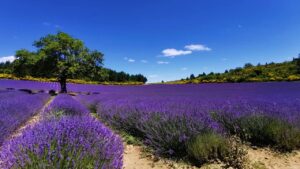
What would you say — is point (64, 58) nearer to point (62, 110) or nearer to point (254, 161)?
point (62, 110)

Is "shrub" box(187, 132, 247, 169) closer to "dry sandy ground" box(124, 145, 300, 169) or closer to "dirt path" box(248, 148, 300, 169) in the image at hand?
"dry sandy ground" box(124, 145, 300, 169)

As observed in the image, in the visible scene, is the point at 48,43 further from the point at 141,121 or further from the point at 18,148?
the point at 18,148

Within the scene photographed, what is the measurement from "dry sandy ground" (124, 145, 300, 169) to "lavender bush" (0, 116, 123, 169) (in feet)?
3.42

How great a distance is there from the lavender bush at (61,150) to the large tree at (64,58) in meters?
12.9

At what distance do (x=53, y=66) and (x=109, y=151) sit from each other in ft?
48.4

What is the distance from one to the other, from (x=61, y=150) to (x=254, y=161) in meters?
2.30

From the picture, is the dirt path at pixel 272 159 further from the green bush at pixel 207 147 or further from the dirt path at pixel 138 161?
the dirt path at pixel 138 161

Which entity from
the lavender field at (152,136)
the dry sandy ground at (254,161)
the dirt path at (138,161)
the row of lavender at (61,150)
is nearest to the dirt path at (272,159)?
the dry sandy ground at (254,161)

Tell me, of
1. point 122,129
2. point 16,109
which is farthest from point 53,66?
point 122,129

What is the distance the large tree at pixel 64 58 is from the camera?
49.4ft

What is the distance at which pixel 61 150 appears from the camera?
183 centimetres

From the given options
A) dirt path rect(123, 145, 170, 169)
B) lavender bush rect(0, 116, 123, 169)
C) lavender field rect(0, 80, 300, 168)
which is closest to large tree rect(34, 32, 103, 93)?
lavender field rect(0, 80, 300, 168)

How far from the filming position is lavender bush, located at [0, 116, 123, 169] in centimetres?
166

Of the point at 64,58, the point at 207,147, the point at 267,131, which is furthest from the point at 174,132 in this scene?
the point at 64,58
